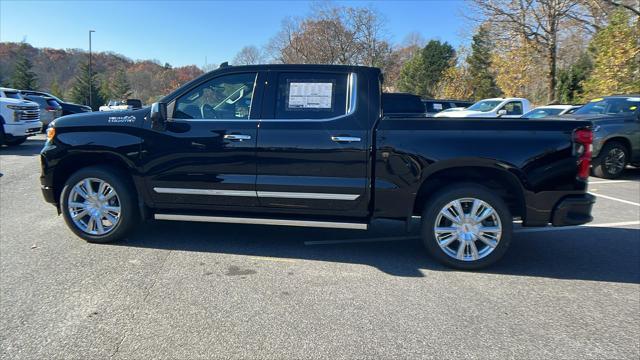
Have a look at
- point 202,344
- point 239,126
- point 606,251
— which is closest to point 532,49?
point 606,251

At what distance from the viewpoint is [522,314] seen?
3465 mm

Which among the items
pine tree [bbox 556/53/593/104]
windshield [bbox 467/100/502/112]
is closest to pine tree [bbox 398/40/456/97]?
pine tree [bbox 556/53/593/104]

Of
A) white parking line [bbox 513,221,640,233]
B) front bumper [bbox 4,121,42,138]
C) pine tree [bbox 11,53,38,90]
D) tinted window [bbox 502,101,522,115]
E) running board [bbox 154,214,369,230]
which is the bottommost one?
white parking line [bbox 513,221,640,233]

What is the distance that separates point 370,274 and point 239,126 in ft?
6.61

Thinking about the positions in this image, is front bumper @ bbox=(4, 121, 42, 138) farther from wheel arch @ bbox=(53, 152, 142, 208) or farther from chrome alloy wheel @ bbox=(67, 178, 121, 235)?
chrome alloy wheel @ bbox=(67, 178, 121, 235)

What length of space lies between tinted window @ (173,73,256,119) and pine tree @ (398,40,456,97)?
134 ft

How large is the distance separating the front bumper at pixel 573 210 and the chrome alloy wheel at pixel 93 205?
183 inches

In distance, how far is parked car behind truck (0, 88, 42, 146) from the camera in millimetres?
12508

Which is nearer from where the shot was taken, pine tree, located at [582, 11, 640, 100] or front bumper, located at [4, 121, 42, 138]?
front bumper, located at [4, 121, 42, 138]

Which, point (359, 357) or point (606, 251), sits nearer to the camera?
point (359, 357)

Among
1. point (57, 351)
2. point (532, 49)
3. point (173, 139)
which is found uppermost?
point (532, 49)

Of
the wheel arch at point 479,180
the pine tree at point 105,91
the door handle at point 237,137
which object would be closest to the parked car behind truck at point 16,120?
the door handle at point 237,137

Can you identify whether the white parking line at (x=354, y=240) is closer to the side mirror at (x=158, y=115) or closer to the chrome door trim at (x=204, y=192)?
the chrome door trim at (x=204, y=192)

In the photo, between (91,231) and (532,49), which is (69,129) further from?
(532,49)
